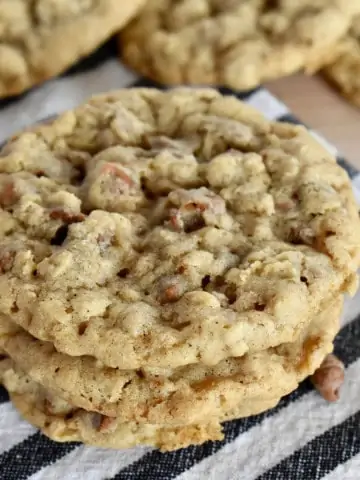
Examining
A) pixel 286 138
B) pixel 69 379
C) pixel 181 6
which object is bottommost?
pixel 69 379

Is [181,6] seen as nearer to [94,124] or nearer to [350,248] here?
[94,124]

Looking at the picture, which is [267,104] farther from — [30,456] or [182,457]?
[30,456]

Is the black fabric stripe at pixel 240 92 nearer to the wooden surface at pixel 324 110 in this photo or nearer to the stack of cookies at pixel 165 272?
the wooden surface at pixel 324 110

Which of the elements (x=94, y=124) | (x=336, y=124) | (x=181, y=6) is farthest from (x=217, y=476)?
(x=181, y=6)

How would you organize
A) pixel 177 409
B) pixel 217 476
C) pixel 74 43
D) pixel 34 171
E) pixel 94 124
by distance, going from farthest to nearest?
pixel 74 43, pixel 94 124, pixel 34 171, pixel 217 476, pixel 177 409

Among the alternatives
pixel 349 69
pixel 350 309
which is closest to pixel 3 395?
pixel 350 309

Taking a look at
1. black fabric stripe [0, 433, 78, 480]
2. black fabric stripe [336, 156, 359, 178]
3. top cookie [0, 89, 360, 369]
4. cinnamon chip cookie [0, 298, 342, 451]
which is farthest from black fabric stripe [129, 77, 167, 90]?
black fabric stripe [0, 433, 78, 480]
